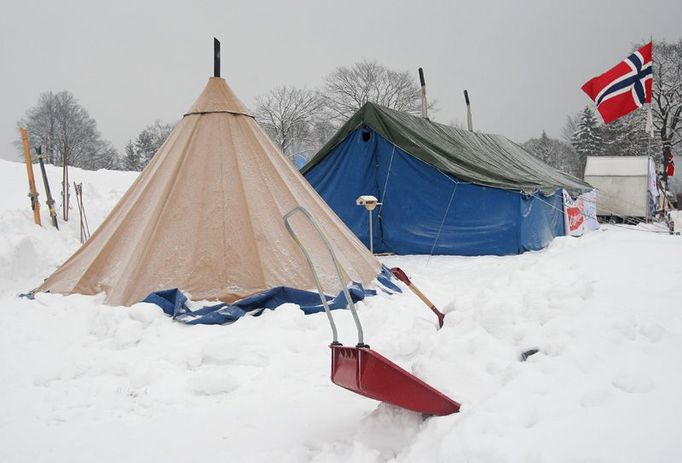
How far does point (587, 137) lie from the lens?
155 feet

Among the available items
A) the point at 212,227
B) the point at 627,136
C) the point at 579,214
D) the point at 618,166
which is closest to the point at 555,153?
the point at 627,136

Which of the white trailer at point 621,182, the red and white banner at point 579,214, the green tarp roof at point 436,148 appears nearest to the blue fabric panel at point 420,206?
the green tarp roof at point 436,148

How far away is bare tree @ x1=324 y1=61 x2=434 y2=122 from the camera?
42094 millimetres

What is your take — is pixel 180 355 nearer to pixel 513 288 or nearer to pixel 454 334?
pixel 454 334

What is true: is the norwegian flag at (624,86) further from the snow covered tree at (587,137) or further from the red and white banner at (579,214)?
the snow covered tree at (587,137)

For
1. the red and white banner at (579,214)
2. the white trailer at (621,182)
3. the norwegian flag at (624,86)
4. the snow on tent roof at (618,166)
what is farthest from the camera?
the snow on tent roof at (618,166)

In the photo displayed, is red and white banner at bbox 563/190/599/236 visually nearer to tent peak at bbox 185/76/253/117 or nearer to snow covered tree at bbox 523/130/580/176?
tent peak at bbox 185/76/253/117

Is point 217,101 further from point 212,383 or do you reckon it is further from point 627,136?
point 627,136

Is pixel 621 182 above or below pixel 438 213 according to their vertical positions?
above

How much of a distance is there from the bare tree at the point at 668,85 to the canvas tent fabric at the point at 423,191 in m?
28.1

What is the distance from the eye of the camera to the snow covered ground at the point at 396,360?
188 cm

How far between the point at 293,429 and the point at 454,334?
103 centimetres

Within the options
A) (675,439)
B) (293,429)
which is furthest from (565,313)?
(293,429)

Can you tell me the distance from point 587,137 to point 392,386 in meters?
51.1
